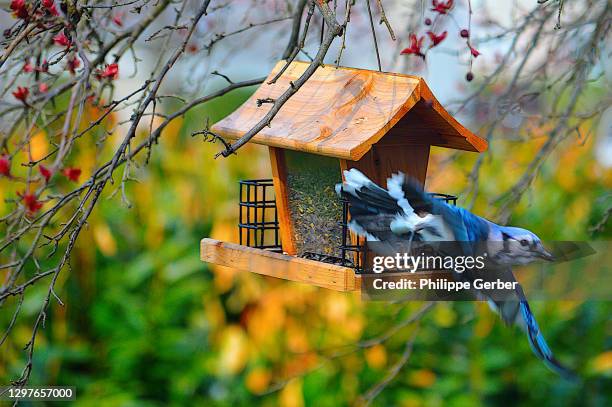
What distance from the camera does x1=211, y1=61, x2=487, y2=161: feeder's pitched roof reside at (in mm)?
2199

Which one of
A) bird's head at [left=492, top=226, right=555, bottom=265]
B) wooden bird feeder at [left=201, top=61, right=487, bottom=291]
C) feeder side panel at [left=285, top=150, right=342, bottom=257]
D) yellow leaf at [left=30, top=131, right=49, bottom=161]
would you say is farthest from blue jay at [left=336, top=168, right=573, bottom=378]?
yellow leaf at [left=30, top=131, right=49, bottom=161]

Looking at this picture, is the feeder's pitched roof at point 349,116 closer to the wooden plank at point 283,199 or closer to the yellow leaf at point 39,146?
the wooden plank at point 283,199

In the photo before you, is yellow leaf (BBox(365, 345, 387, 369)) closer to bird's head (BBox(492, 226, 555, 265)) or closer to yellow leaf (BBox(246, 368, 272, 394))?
yellow leaf (BBox(246, 368, 272, 394))

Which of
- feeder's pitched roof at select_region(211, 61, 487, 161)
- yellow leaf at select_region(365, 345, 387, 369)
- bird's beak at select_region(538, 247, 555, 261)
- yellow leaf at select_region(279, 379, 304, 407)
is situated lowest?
yellow leaf at select_region(279, 379, 304, 407)

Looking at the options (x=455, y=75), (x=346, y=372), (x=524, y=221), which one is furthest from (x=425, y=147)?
(x=455, y=75)

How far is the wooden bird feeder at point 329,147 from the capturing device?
7.32 feet

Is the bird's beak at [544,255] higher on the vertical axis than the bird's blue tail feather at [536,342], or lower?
higher

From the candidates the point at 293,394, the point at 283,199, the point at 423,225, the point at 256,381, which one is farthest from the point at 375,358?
the point at 423,225

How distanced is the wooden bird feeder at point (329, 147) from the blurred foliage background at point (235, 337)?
1795 mm

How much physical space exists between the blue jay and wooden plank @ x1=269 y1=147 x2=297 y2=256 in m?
0.33

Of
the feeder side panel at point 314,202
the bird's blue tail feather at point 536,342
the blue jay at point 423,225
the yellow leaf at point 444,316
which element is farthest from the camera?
the yellow leaf at point 444,316

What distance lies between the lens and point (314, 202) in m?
2.59

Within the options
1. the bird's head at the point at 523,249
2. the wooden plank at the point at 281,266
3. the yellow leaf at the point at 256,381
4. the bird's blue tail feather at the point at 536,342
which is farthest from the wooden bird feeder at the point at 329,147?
the yellow leaf at the point at 256,381

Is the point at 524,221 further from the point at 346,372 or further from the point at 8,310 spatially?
the point at 8,310
